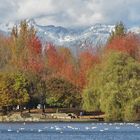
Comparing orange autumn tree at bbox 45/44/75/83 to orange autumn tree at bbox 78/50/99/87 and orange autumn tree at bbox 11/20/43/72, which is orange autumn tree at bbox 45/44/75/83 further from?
orange autumn tree at bbox 11/20/43/72

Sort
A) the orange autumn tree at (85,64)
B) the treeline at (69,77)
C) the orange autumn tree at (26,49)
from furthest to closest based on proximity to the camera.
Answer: the orange autumn tree at (26,49) < the orange autumn tree at (85,64) < the treeline at (69,77)

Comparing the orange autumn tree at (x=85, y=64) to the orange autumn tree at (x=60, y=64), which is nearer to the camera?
the orange autumn tree at (x=85, y=64)

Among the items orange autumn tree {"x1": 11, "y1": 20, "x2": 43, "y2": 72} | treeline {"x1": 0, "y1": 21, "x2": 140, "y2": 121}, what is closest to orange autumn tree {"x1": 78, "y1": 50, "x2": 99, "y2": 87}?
treeline {"x1": 0, "y1": 21, "x2": 140, "y2": 121}

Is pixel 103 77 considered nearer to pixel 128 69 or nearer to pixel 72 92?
pixel 128 69

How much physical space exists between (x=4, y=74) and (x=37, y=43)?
749 inches

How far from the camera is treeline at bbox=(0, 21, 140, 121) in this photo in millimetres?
82938

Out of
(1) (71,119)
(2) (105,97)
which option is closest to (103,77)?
(2) (105,97)

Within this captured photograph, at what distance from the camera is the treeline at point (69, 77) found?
82.9m

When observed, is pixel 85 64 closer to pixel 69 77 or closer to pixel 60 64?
pixel 69 77

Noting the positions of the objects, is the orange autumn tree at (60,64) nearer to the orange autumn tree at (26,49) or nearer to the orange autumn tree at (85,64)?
the orange autumn tree at (85,64)

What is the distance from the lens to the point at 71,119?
95.4 meters

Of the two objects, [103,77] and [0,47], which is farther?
[0,47]

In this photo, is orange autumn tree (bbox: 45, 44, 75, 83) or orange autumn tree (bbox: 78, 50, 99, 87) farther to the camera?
orange autumn tree (bbox: 45, 44, 75, 83)

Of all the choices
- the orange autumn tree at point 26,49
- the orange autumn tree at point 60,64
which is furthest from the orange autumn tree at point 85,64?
the orange autumn tree at point 26,49
